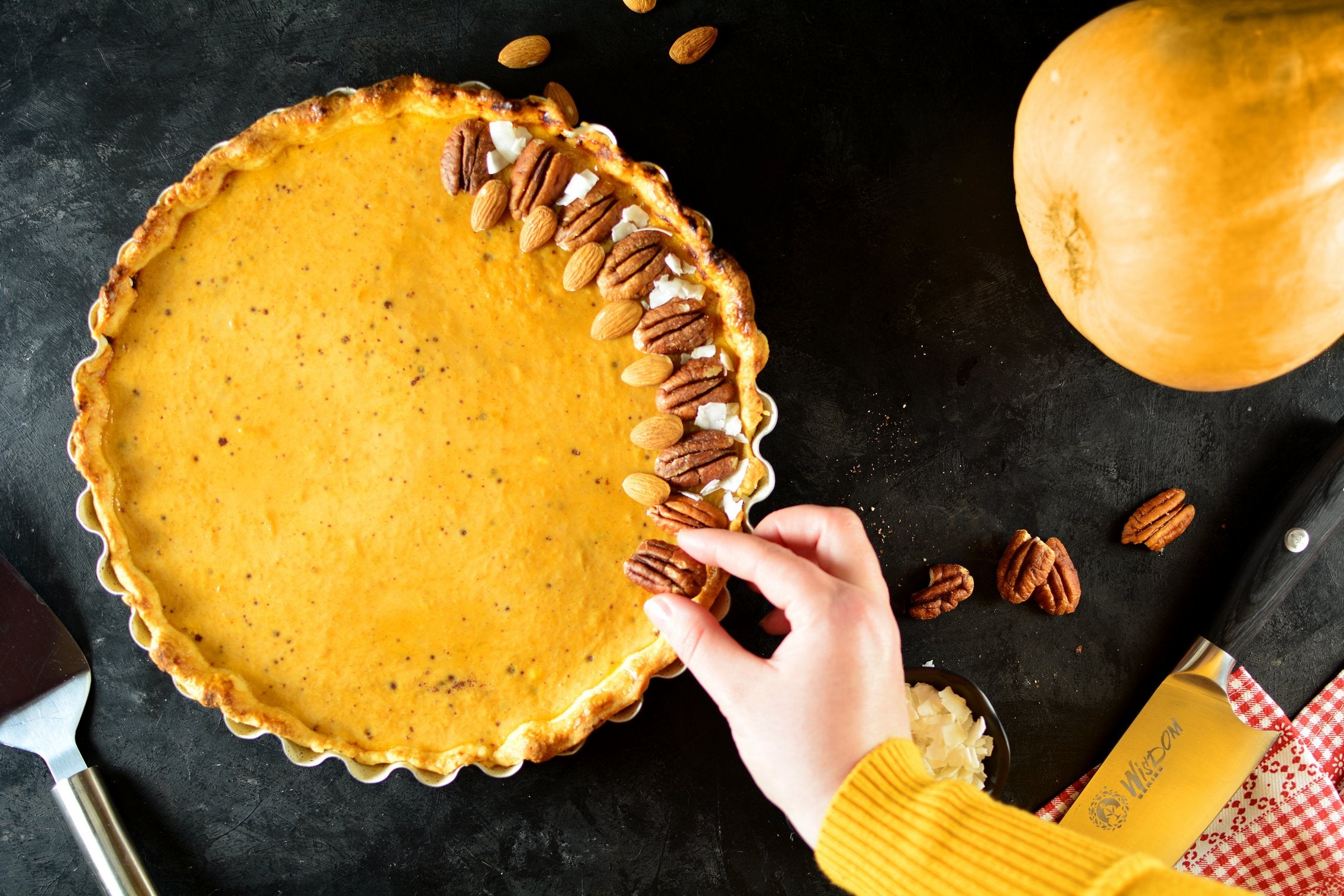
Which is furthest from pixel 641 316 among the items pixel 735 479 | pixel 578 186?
pixel 735 479

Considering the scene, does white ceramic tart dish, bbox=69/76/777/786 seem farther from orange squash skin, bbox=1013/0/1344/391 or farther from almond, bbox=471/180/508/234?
orange squash skin, bbox=1013/0/1344/391

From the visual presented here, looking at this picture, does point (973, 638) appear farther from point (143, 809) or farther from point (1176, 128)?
point (143, 809)

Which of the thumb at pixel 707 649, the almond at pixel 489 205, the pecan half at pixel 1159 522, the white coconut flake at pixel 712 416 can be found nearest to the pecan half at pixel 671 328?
the white coconut flake at pixel 712 416

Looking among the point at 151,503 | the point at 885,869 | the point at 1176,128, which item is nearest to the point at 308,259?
the point at 151,503

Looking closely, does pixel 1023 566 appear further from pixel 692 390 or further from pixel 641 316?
pixel 641 316

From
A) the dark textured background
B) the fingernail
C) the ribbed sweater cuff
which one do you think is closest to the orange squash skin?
the dark textured background

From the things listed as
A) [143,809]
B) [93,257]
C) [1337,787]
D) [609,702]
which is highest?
[93,257]
